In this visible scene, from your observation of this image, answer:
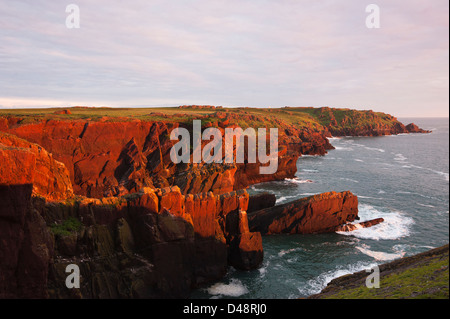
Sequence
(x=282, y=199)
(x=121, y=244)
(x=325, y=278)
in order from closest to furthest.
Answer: (x=121, y=244)
(x=325, y=278)
(x=282, y=199)

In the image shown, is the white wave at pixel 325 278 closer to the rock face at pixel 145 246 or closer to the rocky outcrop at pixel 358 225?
the rock face at pixel 145 246

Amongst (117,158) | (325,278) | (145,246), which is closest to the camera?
(145,246)

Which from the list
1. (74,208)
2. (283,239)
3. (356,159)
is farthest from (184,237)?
(356,159)

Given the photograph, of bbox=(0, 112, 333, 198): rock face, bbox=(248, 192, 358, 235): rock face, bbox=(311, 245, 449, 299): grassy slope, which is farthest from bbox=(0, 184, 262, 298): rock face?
bbox=(0, 112, 333, 198): rock face

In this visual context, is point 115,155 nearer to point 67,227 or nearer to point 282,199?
point 282,199

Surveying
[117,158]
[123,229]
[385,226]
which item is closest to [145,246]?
[123,229]

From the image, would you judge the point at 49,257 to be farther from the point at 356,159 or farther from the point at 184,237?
the point at 356,159

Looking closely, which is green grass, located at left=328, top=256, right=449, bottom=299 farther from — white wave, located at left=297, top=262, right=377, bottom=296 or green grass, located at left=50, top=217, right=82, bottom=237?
green grass, located at left=50, top=217, right=82, bottom=237
